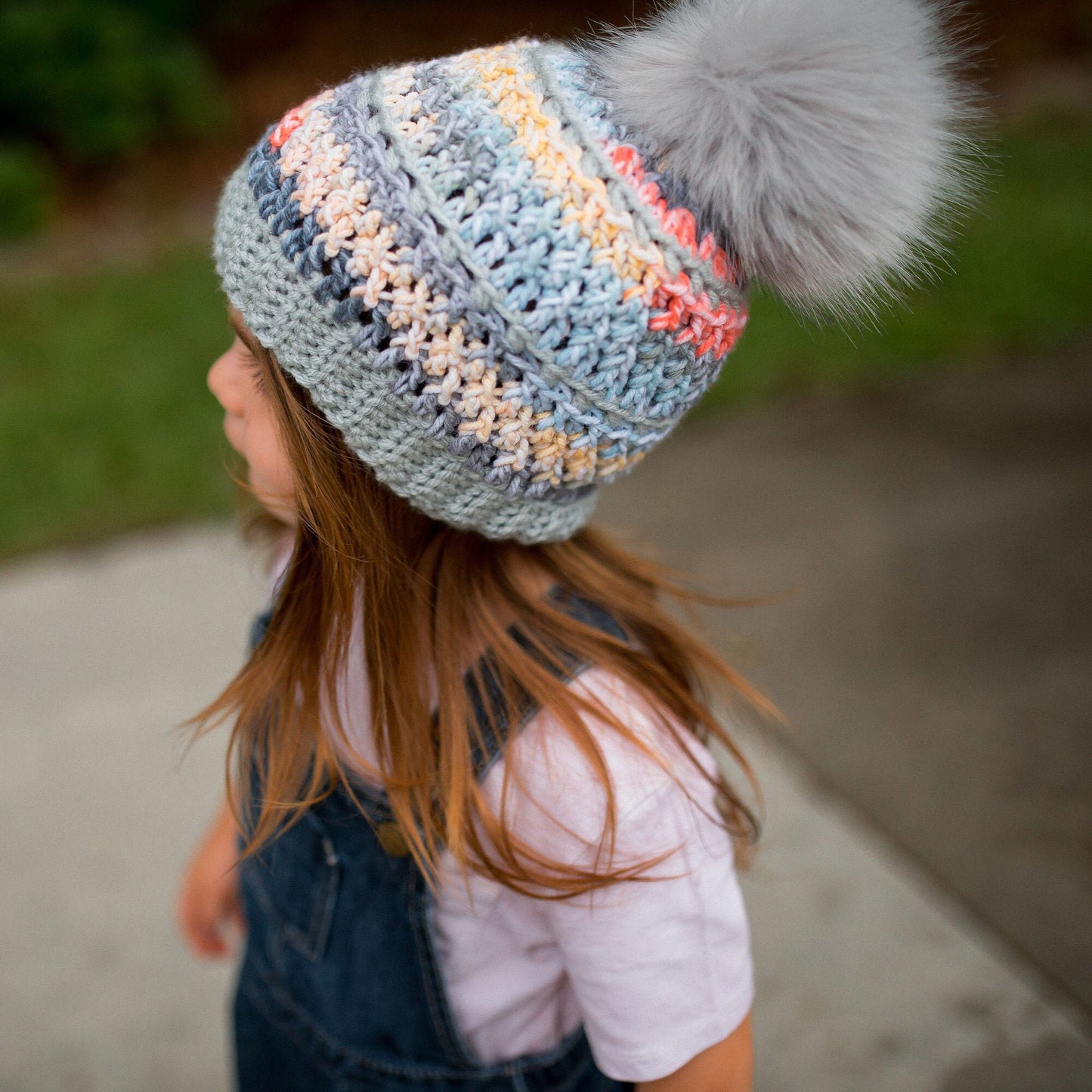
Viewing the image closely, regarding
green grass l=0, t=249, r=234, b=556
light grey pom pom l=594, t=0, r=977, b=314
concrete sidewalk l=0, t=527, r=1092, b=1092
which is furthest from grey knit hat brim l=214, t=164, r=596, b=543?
green grass l=0, t=249, r=234, b=556

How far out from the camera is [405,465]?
106 centimetres

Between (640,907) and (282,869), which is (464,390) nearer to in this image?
(640,907)

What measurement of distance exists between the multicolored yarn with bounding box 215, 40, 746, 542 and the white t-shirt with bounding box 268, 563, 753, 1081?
0.30m

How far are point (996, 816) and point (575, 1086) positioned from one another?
4.61 ft

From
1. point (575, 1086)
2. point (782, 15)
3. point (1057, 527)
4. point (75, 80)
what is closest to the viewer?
point (782, 15)

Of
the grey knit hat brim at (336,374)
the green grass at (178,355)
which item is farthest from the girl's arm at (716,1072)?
the green grass at (178,355)

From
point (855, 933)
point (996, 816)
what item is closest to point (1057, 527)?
point (996, 816)

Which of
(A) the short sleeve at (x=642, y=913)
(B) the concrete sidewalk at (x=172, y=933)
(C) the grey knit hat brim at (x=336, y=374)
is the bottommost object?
(B) the concrete sidewalk at (x=172, y=933)

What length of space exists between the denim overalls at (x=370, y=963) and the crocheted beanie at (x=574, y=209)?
34 cm

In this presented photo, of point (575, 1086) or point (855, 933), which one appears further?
point (855, 933)

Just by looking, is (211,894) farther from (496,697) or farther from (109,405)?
(109,405)

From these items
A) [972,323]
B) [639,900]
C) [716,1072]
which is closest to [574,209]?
[639,900]

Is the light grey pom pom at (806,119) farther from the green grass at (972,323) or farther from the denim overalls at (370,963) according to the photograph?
the green grass at (972,323)

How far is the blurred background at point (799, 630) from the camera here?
6.55ft
